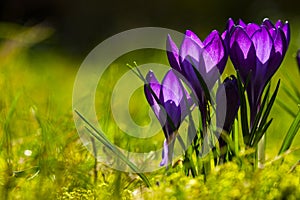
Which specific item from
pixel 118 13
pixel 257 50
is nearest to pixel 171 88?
pixel 257 50

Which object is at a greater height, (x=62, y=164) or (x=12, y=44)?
(x=12, y=44)

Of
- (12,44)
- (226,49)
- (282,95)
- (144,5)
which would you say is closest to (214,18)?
(144,5)

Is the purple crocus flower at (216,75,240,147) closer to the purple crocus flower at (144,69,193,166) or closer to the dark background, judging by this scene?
the purple crocus flower at (144,69,193,166)

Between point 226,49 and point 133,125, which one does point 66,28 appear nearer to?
point 133,125

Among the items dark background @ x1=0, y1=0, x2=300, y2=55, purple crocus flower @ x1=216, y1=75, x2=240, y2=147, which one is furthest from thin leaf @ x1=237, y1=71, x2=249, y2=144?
dark background @ x1=0, y1=0, x2=300, y2=55

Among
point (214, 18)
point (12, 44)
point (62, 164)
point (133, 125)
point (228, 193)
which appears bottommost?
point (228, 193)

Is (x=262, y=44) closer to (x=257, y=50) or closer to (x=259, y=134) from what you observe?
(x=257, y=50)
